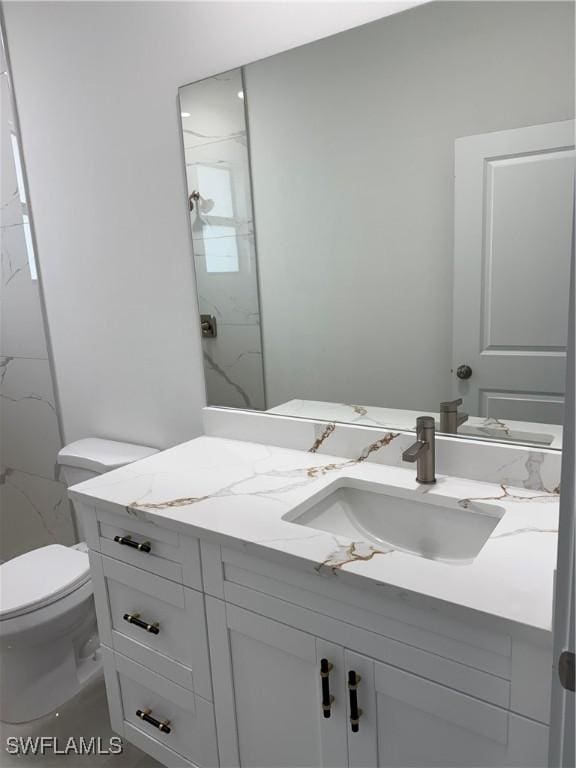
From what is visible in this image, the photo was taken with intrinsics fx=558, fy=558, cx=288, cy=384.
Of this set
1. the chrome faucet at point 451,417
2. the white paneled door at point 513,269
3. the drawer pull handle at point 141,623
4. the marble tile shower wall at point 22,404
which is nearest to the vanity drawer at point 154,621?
the drawer pull handle at point 141,623

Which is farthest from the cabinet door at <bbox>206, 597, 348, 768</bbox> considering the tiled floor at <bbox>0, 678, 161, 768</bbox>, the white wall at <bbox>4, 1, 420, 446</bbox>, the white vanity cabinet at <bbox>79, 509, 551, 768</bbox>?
the white wall at <bbox>4, 1, 420, 446</bbox>

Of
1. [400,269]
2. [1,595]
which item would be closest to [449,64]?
[400,269]

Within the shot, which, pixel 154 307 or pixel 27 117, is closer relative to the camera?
pixel 154 307

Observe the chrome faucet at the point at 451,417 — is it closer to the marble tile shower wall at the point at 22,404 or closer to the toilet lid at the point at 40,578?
the toilet lid at the point at 40,578

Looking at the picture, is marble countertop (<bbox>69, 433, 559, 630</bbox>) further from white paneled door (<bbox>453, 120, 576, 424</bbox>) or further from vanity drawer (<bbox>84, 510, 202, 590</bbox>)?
white paneled door (<bbox>453, 120, 576, 424</bbox>)

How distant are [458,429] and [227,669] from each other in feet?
2.50

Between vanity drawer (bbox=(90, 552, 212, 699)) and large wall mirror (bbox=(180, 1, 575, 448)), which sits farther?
vanity drawer (bbox=(90, 552, 212, 699))

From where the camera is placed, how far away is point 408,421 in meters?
1.43

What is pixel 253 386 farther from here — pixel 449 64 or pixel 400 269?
pixel 449 64

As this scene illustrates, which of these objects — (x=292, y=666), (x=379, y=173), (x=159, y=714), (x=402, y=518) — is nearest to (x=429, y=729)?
(x=292, y=666)

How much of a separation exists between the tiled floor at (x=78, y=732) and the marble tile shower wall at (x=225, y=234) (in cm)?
111

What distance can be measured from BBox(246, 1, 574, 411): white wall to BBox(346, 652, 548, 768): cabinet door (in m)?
0.64

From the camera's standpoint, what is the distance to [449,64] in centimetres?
122

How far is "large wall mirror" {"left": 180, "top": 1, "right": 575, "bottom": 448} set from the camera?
1.16m
